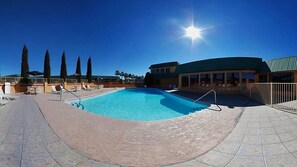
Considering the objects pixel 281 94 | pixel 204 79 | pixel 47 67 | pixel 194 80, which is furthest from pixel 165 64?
pixel 281 94

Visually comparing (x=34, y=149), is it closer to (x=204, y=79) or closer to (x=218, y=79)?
(x=218, y=79)

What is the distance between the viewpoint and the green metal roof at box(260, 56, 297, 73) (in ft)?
38.9

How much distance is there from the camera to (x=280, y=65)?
12.8 m

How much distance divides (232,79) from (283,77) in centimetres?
411

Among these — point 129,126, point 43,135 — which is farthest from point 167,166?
point 43,135

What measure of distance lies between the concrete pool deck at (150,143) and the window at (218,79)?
1246 centimetres

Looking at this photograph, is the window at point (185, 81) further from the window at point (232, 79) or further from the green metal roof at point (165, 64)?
the green metal roof at point (165, 64)

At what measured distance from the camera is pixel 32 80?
1808 centimetres

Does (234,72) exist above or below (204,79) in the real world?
above

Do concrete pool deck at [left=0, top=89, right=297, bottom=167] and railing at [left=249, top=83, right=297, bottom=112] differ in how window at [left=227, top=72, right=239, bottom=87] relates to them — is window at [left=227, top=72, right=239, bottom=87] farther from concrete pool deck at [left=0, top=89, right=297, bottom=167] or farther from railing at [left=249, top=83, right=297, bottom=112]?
concrete pool deck at [left=0, top=89, right=297, bottom=167]

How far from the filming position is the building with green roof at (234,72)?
12724mm

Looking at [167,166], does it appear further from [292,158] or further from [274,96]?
[274,96]

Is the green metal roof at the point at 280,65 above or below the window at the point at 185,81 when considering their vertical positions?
above

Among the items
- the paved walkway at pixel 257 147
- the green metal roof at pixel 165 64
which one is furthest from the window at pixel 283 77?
the green metal roof at pixel 165 64
